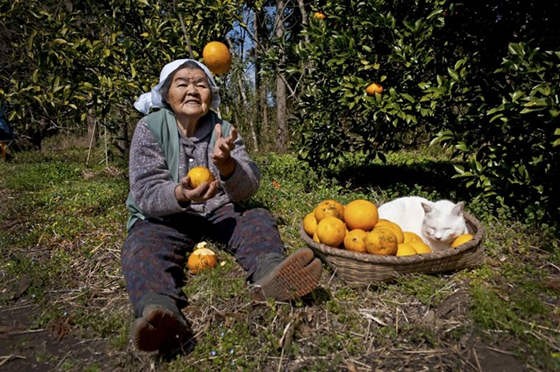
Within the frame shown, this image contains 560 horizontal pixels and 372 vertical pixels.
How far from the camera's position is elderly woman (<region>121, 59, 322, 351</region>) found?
201 centimetres

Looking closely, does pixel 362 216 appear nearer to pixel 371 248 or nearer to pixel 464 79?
pixel 371 248

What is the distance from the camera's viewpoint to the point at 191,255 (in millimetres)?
2652

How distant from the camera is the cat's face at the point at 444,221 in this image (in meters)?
2.41

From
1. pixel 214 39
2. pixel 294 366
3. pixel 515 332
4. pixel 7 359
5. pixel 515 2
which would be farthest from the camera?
pixel 214 39

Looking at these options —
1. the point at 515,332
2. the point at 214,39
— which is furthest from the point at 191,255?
the point at 214,39

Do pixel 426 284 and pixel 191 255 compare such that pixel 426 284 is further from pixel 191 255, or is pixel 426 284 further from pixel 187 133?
pixel 187 133

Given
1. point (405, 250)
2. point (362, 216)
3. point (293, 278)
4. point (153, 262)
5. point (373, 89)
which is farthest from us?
point (373, 89)

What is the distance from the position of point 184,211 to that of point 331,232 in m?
0.92

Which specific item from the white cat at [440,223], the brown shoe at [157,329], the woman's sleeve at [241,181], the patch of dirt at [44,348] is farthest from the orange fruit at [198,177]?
the white cat at [440,223]

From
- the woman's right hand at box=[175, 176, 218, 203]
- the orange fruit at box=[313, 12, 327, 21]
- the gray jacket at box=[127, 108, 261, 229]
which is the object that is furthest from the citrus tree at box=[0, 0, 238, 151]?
the woman's right hand at box=[175, 176, 218, 203]

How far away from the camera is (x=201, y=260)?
8.54 feet

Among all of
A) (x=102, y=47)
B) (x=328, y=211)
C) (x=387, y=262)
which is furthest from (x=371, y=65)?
(x=102, y=47)

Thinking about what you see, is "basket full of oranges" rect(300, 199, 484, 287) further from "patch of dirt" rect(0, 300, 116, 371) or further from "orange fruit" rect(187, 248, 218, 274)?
"patch of dirt" rect(0, 300, 116, 371)

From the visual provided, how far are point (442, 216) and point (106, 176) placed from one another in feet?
15.6
